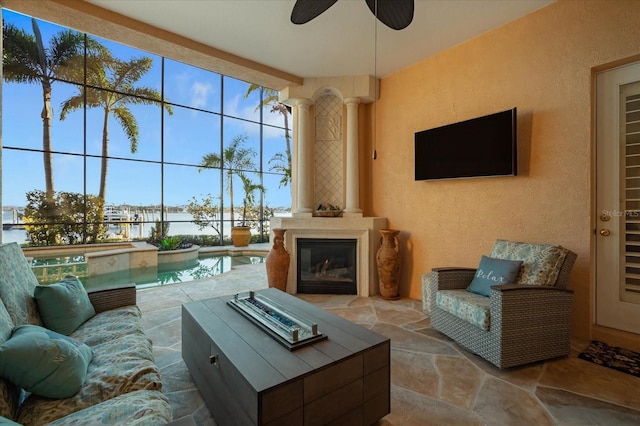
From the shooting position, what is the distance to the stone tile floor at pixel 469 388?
1586 millimetres

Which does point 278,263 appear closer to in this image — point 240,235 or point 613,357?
point 613,357

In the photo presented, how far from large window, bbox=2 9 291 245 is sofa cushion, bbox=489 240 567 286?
7.74m

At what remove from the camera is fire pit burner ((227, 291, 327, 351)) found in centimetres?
148

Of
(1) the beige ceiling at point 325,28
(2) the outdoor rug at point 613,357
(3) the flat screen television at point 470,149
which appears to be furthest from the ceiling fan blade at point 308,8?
(2) the outdoor rug at point 613,357

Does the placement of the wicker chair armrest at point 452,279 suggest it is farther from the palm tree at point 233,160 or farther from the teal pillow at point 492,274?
the palm tree at point 233,160

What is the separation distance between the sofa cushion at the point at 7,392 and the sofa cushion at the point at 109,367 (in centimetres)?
4

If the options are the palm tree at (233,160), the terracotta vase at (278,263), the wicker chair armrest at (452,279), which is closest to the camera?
the wicker chair armrest at (452,279)

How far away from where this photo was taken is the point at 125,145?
783cm

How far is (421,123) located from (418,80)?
576 millimetres

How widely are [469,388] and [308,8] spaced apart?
9.26 feet

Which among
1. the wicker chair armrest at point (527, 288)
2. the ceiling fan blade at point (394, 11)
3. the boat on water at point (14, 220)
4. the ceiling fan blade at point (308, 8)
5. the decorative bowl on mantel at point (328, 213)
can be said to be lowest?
the wicker chair armrest at point (527, 288)

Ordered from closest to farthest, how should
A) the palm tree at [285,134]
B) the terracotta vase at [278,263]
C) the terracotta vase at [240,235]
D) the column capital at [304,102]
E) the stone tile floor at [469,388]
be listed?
the stone tile floor at [469,388], the terracotta vase at [278,263], the column capital at [304,102], the terracotta vase at [240,235], the palm tree at [285,134]

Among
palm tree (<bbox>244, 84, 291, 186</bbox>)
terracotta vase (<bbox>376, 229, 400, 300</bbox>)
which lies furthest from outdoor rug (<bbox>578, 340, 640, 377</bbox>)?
palm tree (<bbox>244, 84, 291, 186</bbox>)

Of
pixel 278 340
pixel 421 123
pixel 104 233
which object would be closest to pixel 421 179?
pixel 421 123
